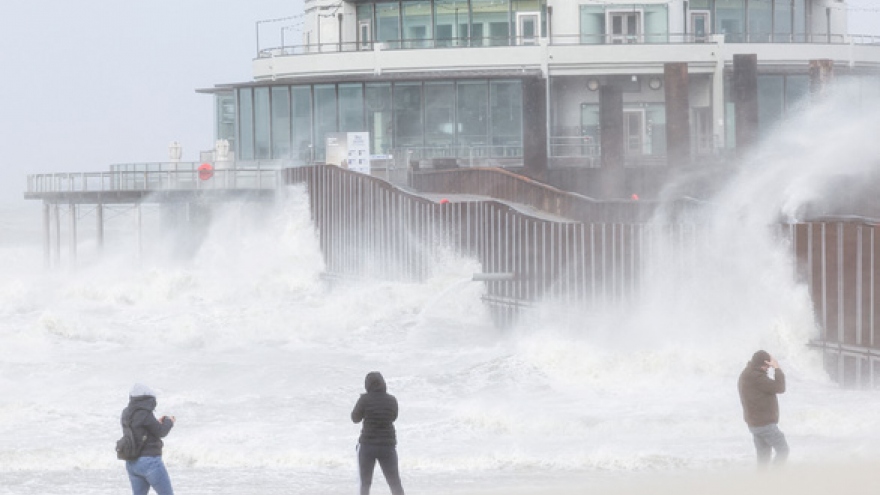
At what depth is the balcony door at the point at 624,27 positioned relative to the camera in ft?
191

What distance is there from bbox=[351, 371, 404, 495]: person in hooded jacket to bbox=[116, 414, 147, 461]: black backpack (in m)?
1.82

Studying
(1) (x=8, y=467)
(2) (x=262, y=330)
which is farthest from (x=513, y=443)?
(2) (x=262, y=330)

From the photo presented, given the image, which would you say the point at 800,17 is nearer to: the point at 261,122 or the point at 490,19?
the point at 490,19

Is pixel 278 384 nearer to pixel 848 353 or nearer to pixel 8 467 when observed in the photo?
pixel 8 467

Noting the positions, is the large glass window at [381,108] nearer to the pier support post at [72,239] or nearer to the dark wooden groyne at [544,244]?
the dark wooden groyne at [544,244]

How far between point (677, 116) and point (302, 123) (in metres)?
14.5

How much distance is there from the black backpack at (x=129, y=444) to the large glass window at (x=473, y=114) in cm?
4099

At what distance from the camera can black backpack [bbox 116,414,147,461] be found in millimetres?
14688

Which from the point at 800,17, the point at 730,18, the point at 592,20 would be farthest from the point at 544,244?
the point at 800,17

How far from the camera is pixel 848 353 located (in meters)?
22.5

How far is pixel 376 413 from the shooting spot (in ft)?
50.8

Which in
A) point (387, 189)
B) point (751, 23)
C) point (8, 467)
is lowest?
point (8, 467)

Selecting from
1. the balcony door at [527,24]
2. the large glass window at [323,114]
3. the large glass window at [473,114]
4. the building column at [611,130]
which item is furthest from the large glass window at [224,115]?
the building column at [611,130]

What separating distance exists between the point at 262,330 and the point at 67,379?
27.5 feet
